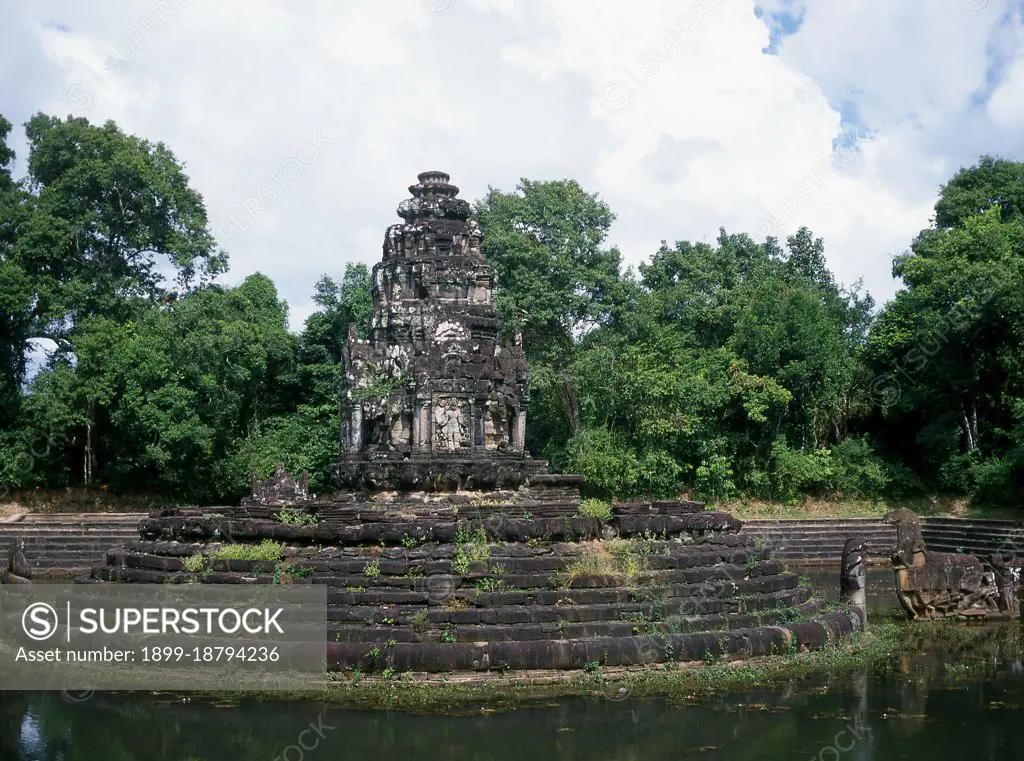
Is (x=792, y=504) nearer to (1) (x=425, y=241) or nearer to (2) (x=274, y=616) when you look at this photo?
(1) (x=425, y=241)

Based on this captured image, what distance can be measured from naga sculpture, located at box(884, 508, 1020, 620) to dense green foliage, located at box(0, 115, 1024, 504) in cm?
1339

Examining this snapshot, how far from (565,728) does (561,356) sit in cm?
2838

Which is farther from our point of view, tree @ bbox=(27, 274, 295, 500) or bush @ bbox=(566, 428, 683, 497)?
bush @ bbox=(566, 428, 683, 497)

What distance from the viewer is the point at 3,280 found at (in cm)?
3250

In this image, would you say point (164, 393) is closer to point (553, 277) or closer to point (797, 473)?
point (553, 277)

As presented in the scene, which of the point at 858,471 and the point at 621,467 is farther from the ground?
the point at 621,467

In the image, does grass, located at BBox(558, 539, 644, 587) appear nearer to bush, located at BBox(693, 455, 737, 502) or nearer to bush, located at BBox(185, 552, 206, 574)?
bush, located at BBox(185, 552, 206, 574)

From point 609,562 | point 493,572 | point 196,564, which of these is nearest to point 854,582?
point 609,562

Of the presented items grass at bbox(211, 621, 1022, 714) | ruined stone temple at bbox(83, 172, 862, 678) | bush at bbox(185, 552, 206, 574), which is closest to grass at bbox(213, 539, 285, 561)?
ruined stone temple at bbox(83, 172, 862, 678)

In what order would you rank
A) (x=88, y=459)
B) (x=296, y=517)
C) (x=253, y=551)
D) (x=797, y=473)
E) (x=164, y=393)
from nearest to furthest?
1. (x=253, y=551)
2. (x=296, y=517)
3. (x=164, y=393)
4. (x=797, y=473)
5. (x=88, y=459)

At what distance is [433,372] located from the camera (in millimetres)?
19234

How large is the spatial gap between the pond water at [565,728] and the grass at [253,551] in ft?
7.56

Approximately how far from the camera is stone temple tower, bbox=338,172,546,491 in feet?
61.8

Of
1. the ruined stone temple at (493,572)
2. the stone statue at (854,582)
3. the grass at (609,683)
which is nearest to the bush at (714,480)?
the ruined stone temple at (493,572)
